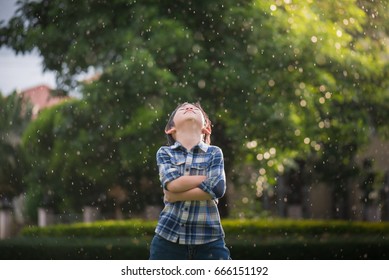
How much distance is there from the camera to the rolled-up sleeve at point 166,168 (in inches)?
110

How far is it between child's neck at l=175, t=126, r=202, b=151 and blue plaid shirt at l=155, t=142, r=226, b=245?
0.9 inches

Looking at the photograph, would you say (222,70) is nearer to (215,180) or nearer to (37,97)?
(37,97)

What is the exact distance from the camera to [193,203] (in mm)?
2811

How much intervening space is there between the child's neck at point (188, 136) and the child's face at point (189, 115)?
36 mm

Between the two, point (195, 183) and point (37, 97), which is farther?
point (37, 97)

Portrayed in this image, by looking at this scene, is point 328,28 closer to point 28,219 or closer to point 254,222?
point 254,222

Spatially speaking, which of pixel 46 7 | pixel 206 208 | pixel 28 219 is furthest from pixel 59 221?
pixel 206 208

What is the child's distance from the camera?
9.06 ft

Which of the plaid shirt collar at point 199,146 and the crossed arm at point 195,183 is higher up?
the plaid shirt collar at point 199,146

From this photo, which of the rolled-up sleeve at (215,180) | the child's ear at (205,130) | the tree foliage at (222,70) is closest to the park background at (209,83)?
the tree foliage at (222,70)

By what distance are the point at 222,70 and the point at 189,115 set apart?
521 cm

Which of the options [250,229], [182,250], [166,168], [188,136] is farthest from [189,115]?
[250,229]

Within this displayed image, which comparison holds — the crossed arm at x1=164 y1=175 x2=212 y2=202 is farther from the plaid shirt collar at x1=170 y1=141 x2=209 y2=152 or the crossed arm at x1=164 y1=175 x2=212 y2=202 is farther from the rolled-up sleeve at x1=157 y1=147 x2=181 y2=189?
the plaid shirt collar at x1=170 y1=141 x2=209 y2=152

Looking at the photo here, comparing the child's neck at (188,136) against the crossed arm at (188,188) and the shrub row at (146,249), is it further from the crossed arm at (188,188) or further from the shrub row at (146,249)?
the shrub row at (146,249)
